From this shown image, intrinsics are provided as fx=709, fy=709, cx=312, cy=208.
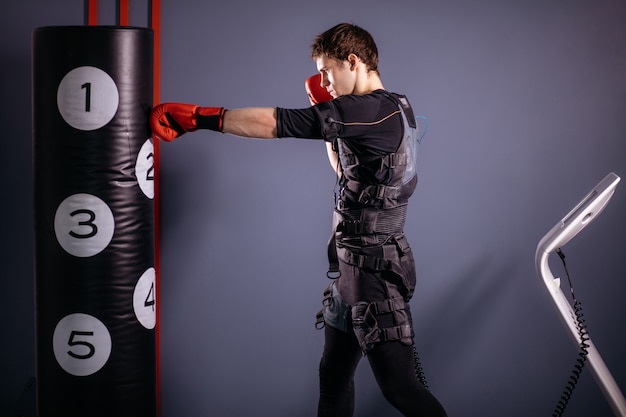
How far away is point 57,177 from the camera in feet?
7.22

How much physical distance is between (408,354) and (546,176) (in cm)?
131

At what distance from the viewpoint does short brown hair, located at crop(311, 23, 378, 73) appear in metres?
2.21

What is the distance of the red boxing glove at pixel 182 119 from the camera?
6.74ft

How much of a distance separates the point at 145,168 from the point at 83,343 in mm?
586

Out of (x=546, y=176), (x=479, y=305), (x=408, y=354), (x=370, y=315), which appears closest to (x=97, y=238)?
(x=370, y=315)

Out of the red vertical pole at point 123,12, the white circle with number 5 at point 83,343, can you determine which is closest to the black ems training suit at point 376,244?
the white circle with number 5 at point 83,343

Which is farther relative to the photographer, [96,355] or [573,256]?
[573,256]

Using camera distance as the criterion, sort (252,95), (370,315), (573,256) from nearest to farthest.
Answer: (370,315), (252,95), (573,256)

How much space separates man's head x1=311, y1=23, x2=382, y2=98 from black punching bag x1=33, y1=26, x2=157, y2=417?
1.85 feet

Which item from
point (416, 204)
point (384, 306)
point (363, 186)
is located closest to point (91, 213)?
point (363, 186)

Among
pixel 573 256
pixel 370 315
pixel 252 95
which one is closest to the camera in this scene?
pixel 370 315

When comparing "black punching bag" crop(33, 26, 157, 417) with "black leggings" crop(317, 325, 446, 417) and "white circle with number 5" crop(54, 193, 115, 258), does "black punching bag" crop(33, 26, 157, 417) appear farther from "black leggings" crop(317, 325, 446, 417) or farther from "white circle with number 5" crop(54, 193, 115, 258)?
"black leggings" crop(317, 325, 446, 417)

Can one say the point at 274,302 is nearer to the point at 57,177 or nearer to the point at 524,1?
the point at 57,177

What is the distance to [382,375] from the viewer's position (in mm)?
2205
